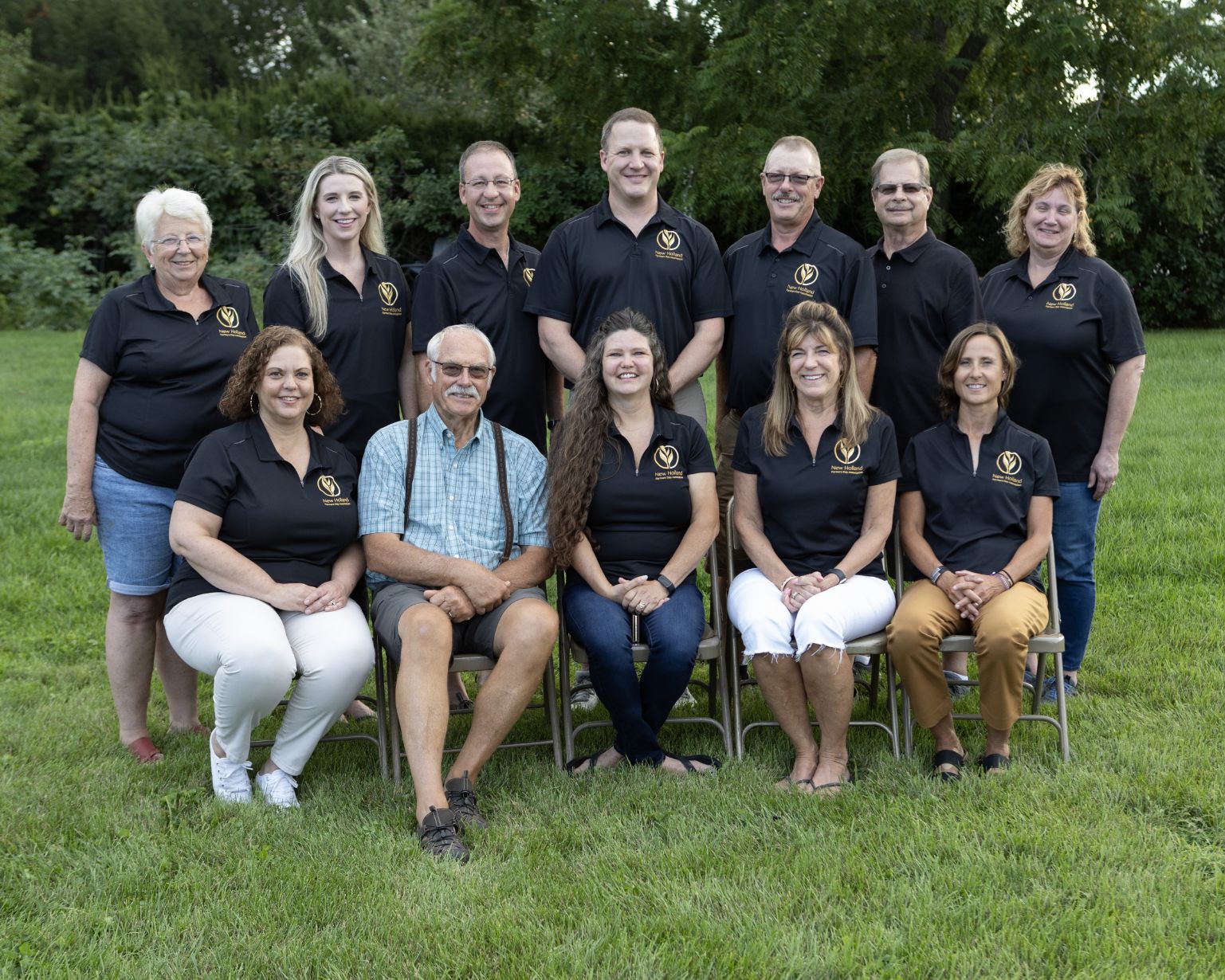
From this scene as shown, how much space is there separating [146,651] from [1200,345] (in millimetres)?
13648

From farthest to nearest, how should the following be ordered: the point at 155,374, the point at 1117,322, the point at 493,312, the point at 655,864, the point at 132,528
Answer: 1. the point at 493,312
2. the point at 1117,322
3. the point at 132,528
4. the point at 155,374
5. the point at 655,864

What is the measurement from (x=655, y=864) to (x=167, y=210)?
2833 millimetres

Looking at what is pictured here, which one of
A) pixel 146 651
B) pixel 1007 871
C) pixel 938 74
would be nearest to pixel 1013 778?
pixel 1007 871

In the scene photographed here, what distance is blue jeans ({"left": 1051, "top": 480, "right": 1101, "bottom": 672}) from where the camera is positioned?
4.75m

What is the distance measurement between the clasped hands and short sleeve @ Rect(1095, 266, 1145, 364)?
1.12m

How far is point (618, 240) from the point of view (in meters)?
4.63

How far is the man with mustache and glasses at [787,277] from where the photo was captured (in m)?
4.53

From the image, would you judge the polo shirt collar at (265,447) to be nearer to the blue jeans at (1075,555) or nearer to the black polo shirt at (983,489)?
the black polo shirt at (983,489)

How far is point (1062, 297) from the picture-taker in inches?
181

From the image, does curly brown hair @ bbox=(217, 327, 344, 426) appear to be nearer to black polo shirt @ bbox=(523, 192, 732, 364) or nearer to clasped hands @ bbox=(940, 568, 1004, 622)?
black polo shirt @ bbox=(523, 192, 732, 364)

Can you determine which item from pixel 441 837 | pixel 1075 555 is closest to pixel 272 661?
pixel 441 837

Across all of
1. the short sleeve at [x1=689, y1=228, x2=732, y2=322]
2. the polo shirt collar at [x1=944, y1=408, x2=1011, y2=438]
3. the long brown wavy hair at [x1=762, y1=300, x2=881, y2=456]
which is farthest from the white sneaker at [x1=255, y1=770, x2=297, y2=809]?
the polo shirt collar at [x1=944, y1=408, x2=1011, y2=438]

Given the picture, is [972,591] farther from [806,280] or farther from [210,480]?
[210,480]

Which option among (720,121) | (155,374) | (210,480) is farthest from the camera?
(720,121)
